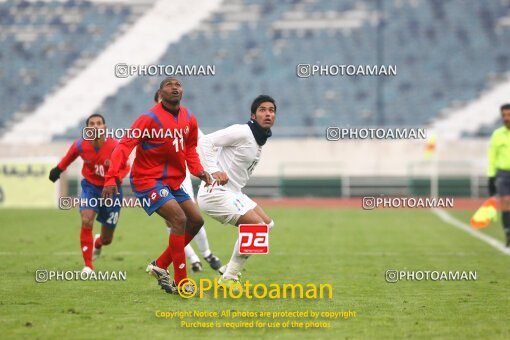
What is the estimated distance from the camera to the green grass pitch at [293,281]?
Answer: 738 cm

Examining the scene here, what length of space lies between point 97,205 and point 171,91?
2941mm

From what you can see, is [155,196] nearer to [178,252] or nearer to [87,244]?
[178,252]

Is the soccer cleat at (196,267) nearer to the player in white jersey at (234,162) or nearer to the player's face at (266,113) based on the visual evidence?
the player in white jersey at (234,162)

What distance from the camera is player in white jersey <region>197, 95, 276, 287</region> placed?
32.3 feet

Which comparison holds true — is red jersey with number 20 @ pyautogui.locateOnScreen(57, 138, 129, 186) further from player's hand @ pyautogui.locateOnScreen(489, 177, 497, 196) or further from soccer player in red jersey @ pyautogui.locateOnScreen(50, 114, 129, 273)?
player's hand @ pyautogui.locateOnScreen(489, 177, 497, 196)

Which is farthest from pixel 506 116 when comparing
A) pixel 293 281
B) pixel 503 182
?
pixel 293 281

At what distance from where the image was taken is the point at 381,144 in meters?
33.8

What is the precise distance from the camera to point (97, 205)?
11828 mm

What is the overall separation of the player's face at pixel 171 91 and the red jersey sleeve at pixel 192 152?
39 cm

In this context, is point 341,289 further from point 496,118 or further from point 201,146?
point 496,118

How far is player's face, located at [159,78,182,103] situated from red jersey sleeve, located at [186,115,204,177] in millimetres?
390

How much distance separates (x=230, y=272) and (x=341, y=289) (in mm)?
1221

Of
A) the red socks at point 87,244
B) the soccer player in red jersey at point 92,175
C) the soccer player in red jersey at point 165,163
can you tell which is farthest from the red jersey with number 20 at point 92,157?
the soccer player in red jersey at point 165,163

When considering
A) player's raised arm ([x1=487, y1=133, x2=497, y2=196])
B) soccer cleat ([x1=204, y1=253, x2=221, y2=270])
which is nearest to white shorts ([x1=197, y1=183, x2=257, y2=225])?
soccer cleat ([x1=204, y1=253, x2=221, y2=270])
